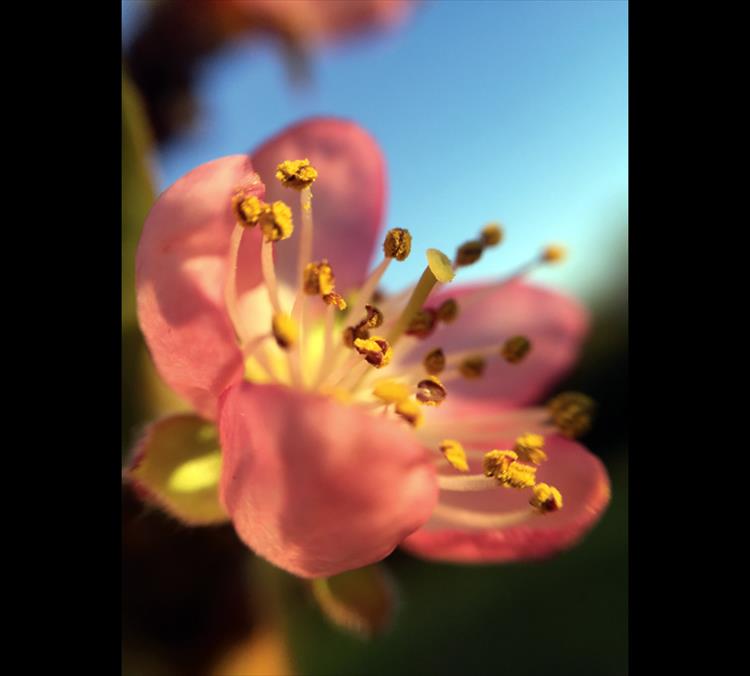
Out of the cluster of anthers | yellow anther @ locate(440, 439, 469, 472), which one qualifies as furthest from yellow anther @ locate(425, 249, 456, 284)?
yellow anther @ locate(440, 439, 469, 472)

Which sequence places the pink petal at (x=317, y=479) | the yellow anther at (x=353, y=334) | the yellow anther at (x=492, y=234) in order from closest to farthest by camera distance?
1. the pink petal at (x=317, y=479)
2. the yellow anther at (x=353, y=334)
3. the yellow anther at (x=492, y=234)

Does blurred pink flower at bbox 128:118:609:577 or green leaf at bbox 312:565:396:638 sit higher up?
blurred pink flower at bbox 128:118:609:577

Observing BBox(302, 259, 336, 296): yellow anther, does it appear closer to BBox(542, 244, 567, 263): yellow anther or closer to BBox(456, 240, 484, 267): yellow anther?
BBox(456, 240, 484, 267): yellow anther

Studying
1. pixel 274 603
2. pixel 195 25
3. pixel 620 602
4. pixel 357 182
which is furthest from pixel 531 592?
pixel 195 25

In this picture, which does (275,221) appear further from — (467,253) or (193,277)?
(467,253)

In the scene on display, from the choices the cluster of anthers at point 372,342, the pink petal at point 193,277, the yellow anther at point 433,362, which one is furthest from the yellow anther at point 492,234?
the pink petal at point 193,277

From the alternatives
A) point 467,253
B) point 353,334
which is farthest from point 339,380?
point 467,253

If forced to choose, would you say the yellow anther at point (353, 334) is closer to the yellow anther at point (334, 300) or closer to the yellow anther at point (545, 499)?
the yellow anther at point (334, 300)
